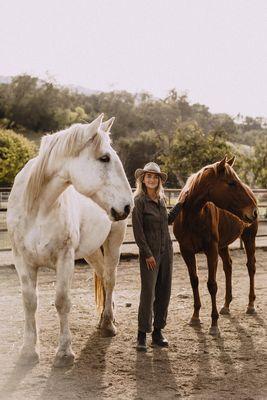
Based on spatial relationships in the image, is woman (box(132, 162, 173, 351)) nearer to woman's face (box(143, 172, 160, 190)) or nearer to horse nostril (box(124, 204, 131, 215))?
woman's face (box(143, 172, 160, 190))

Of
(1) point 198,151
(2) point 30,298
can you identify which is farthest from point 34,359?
(1) point 198,151

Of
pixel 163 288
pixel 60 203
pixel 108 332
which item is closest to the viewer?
pixel 60 203

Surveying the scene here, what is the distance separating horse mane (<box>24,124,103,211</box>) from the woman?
0.77m

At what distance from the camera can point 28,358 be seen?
13.1 feet

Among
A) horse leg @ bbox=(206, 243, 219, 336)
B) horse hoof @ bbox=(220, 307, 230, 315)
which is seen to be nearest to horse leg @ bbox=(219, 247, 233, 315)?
horse hoof @ bbox=(220, 307, 230, 315)

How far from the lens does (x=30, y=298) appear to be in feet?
13.2

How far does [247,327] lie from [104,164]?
Result: 2.55 m

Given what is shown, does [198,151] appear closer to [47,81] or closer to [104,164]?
[104,164]

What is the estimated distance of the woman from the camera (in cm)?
439

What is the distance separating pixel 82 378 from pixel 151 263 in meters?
1.11

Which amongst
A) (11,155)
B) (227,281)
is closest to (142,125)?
(11,155)

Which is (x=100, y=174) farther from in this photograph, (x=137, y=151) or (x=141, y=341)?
(x=137, y=151)

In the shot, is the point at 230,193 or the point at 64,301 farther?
the point at 230,193

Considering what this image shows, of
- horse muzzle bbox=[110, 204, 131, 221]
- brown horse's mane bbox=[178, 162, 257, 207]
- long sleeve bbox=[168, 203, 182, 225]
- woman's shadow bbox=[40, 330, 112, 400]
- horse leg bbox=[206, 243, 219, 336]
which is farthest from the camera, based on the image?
brown horse's mane bbox=[178, 162, 257, 207]
